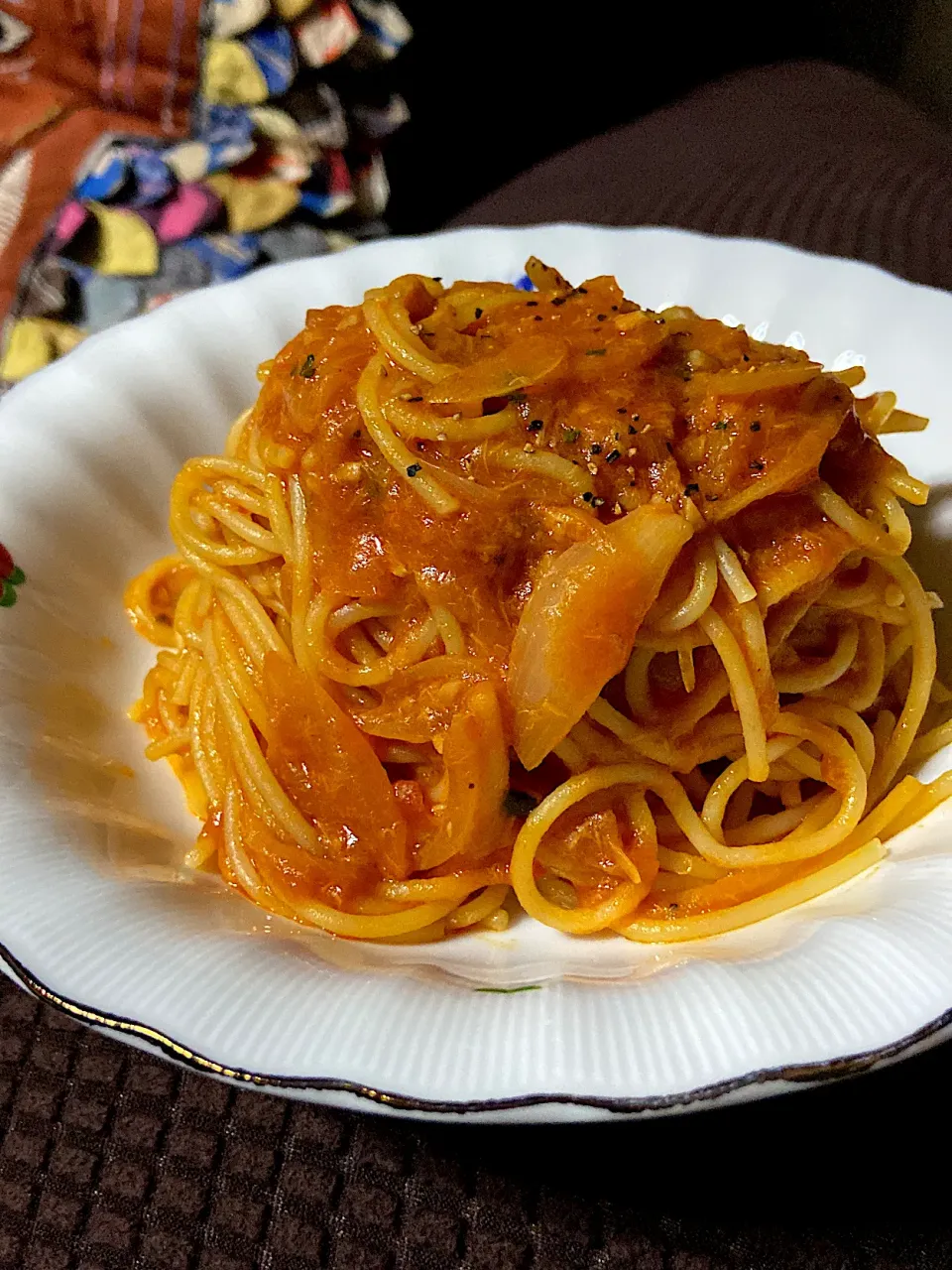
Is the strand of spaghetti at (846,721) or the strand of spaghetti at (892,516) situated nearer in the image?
the strand of spaghetti at (892,516)

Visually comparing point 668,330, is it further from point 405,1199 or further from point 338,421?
point 405,1199

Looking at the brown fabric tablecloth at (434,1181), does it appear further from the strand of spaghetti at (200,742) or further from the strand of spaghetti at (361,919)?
the strand of spaghetti at (200,742)

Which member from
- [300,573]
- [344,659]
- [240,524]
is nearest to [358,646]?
[344,659]

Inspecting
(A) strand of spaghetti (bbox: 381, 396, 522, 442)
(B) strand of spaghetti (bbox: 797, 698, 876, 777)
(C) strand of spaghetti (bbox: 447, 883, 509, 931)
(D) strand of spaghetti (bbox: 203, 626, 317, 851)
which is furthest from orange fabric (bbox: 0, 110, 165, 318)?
(B) strand of spaghetti (bbox: 797, 698, 876, 777)

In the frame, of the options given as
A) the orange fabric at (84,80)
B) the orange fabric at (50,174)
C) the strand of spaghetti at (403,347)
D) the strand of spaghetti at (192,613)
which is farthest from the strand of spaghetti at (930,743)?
the orange fabric at (84,80)

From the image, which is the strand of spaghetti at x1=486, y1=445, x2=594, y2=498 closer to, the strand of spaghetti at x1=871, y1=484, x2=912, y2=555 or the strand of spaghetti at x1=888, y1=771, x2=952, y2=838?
the strand of spaghetti at x1=871, y1=484, x2=912, y2=555

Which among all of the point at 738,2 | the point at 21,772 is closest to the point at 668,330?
the point at 21,772

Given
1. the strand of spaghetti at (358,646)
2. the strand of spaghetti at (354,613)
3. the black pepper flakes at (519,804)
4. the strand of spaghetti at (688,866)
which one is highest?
the strand of spaghetti at (354,613)

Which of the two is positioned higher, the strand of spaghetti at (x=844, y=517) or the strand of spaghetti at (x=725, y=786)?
the strand of spaghetti at (x=844, y=517)
